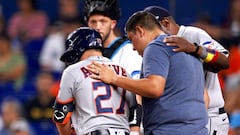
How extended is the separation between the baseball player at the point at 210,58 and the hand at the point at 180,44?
144 mm

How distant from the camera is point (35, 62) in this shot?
12938mm

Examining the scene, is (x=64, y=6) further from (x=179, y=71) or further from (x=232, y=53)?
(x=179, y=71)

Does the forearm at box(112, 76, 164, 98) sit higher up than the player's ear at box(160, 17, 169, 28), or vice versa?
the player's ear at box(160, 17, 169, 28)

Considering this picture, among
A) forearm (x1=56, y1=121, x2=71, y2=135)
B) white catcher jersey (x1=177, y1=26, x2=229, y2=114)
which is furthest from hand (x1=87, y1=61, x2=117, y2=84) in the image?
white catcher jersey (x1=177, y1=26, x2=229, y2=114)

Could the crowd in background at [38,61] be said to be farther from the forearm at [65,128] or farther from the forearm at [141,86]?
the forearm at [141,86]

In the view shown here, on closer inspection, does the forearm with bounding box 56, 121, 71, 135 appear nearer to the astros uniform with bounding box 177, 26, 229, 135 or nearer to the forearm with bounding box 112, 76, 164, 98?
the forearm with bounding box 112, 76, 164, 98

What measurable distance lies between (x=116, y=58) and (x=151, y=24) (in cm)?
124

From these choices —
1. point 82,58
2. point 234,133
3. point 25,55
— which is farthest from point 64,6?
point 82,58

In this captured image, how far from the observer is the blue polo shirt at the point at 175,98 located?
5.83m

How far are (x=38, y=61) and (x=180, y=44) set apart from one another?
23.3 ft

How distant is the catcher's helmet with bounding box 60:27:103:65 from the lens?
6105 mm

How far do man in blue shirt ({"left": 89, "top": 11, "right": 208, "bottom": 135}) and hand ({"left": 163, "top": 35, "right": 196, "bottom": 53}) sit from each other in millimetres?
36

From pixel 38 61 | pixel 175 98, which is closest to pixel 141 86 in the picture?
pixel 175 98

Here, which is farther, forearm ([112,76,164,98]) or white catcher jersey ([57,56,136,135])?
white catcher jersey ([57,56,136,135])
